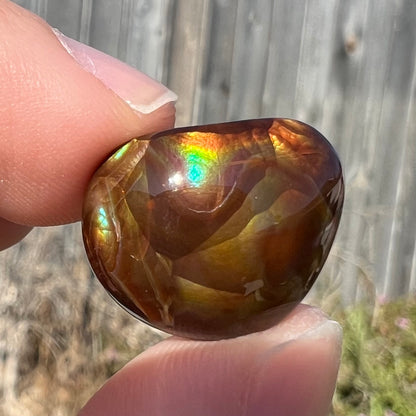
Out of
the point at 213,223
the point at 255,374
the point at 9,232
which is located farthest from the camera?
the point at 9,232

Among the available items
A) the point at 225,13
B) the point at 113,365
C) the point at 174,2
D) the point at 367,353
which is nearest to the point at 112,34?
the point at 174,2

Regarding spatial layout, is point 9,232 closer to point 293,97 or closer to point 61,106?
point 61,106

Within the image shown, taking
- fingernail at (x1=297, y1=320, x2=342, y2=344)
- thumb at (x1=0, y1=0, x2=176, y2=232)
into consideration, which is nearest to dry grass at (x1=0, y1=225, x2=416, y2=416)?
fingernail at (x1=297, y1=320, x2=342, y2=344)

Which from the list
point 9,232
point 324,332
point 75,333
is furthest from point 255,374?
point 75,333

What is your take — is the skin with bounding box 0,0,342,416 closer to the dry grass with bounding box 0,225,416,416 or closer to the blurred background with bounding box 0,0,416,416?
the dry grass with bounding box 0,225,416,416

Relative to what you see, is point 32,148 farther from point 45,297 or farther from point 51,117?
point 45,297

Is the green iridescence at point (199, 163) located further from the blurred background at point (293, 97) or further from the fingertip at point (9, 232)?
the blurred background at point (293, 97)
